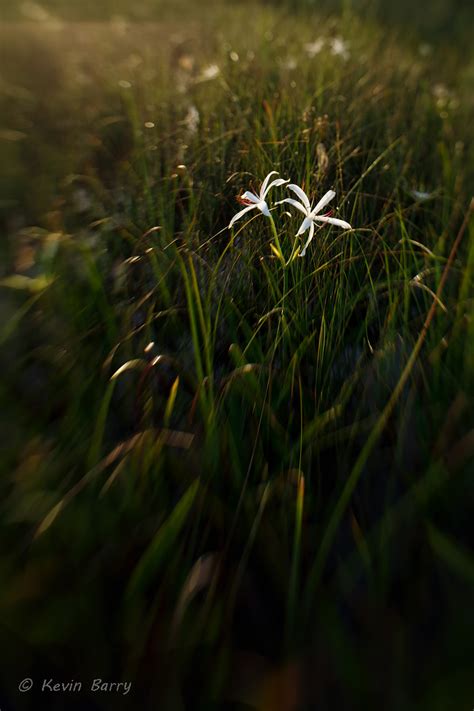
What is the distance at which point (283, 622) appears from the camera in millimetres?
990

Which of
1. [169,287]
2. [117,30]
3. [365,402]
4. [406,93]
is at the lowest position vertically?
[365,402]

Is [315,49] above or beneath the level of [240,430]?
above

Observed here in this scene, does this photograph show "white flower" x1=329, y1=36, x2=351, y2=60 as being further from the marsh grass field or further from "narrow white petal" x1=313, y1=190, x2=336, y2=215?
"narrow white petal" x1=313, y1=190, x2=336, y2=215

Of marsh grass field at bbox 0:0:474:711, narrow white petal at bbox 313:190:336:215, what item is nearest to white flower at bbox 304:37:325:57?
marsh grass field at bbox 0:0:474:711

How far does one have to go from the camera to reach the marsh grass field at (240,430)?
0.94m

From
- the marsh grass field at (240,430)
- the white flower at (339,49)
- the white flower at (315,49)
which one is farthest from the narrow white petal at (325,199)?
the white flower at (315,49)

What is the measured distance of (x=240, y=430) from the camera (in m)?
1.20

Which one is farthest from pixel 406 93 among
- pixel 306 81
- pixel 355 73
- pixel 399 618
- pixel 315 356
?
pixel 399 618

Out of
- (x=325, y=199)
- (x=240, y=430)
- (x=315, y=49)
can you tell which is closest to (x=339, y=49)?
(x=315, y=49)

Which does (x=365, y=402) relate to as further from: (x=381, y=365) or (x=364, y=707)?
(x=364, y=707)

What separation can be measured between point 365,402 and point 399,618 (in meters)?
0.44

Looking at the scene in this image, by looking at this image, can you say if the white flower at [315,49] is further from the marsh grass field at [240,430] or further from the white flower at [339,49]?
the marsh grass field at [240,430]

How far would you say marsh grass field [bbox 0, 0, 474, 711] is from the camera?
0.94 m

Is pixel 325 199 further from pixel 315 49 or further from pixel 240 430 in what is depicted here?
pixel 315 49
